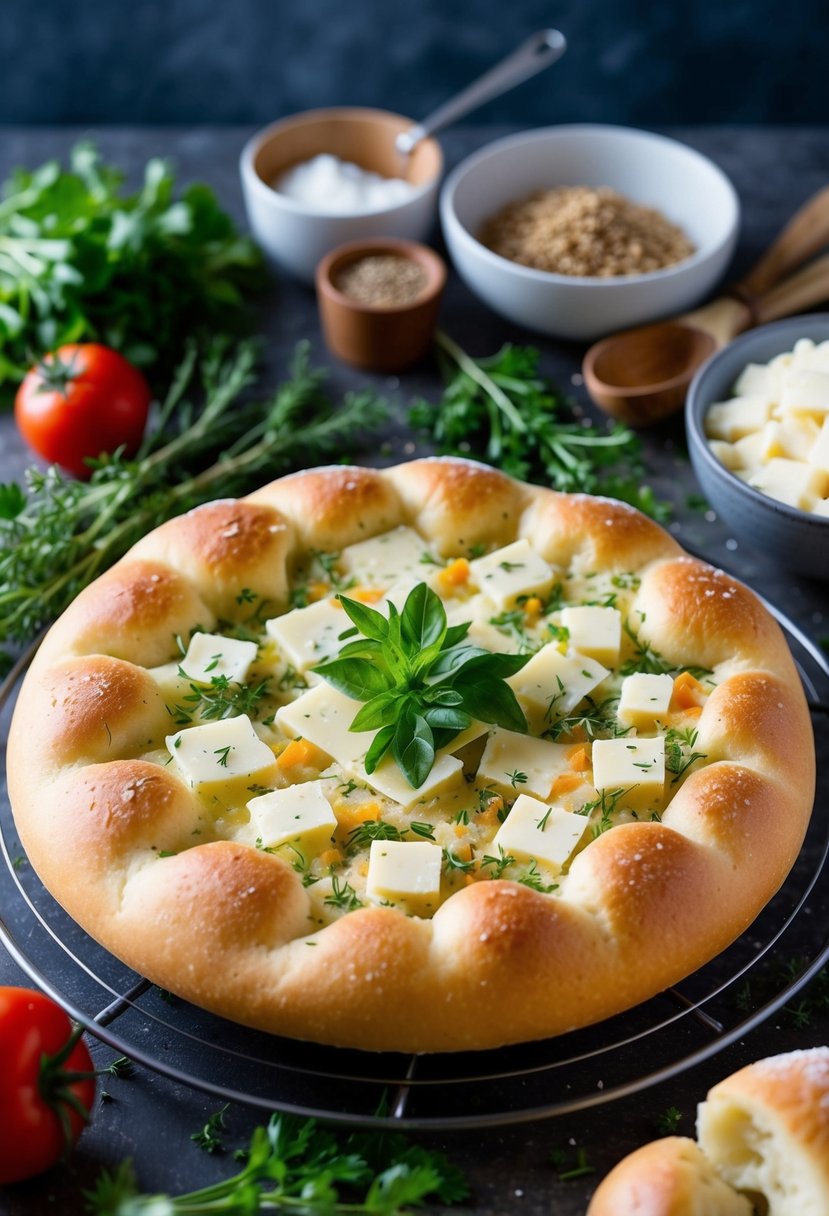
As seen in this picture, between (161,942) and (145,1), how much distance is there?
7138 millimetres

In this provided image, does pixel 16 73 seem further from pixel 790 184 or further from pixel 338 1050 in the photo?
pixel 338 1050

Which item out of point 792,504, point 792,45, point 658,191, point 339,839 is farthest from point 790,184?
point 339,839

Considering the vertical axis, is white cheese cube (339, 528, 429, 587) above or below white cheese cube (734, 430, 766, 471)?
above

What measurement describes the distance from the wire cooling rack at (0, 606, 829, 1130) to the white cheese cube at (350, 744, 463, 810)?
65 centimetres

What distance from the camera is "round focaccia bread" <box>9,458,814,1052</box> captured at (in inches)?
117

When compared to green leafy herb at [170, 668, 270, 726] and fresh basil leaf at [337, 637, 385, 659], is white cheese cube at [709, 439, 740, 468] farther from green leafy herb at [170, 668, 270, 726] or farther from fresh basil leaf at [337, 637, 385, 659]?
green leafy herb at [170, 668, 270, 726]

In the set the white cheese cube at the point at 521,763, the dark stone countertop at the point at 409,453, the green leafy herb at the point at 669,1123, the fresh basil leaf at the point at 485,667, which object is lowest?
the green leafy herb at the point at 669,1123

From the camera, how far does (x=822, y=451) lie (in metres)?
4.28

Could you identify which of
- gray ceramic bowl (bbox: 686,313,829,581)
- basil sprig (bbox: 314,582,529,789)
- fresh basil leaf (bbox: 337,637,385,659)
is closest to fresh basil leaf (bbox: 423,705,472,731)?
basil sprig (bbox: 314,582,529,789)

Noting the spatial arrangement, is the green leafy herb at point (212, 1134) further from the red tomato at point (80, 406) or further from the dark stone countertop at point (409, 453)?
the red tomato at point (80, 406)

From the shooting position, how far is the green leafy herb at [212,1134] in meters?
3.03

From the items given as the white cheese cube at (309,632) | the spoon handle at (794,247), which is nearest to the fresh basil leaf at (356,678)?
the white cheese cube at (309,632)

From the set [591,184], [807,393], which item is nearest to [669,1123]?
[807,393]

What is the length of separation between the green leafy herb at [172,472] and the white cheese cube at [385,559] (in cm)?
93
